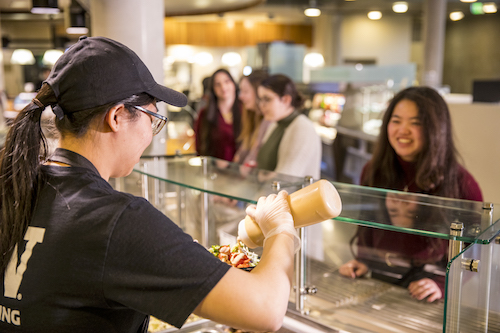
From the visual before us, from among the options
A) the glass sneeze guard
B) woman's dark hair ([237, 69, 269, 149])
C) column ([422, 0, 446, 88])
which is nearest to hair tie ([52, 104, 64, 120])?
the glass sneeze guard

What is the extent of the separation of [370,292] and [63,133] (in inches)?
44.3

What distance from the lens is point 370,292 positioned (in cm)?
163

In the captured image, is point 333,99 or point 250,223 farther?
point 333,99

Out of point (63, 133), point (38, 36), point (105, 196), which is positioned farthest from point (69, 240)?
point (38, 36)

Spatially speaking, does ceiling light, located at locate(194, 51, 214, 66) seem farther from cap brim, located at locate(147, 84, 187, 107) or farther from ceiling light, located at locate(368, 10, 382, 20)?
cap brim, located at locate(147, 84, 187, 107)

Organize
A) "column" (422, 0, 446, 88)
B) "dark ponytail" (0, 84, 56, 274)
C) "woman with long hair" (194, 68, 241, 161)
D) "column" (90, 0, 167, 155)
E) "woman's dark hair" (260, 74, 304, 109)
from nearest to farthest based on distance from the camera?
"dark ponytail" (0, 84, 56, 274) → "column" (90, 0, 167, 155) → "woman's dark hair" (260, 74, 304, 109) → "woman with long hair" (194, 68, 241, 161) → "column" (422, 0, 446, 88)

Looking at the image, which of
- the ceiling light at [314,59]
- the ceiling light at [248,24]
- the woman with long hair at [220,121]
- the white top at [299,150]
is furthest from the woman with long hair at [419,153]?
the ceiling light at [248,24]

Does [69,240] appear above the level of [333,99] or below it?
below

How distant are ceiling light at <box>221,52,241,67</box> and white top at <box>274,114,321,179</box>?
1205 centimetres

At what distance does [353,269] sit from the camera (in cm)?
175

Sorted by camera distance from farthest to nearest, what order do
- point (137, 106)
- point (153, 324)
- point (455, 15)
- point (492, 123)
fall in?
Answer: point (455, 15), point (492, 123), point (153, 324), point (137, 106)

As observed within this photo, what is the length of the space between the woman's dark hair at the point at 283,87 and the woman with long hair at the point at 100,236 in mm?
2084

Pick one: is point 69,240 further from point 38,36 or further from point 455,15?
point 38,36

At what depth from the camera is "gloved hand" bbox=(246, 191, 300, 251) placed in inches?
42.1
